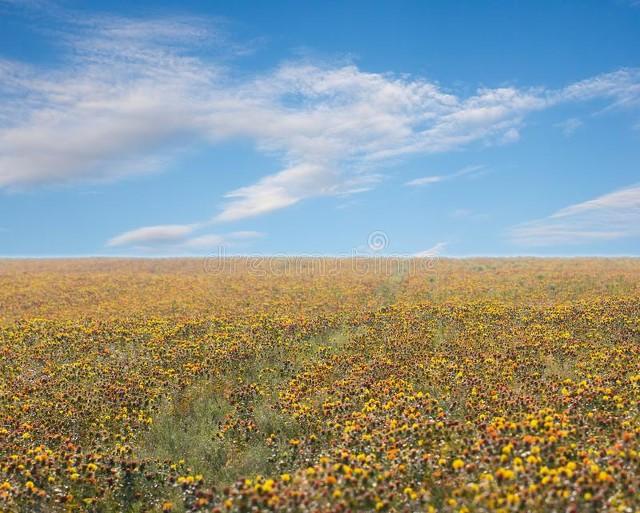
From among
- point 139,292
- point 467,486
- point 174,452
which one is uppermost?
point 139,292

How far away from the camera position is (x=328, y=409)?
9578 mm

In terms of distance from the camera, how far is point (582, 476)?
19.0 ft

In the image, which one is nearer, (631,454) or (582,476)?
(582,476)

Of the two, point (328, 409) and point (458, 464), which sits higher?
point (458, 464)

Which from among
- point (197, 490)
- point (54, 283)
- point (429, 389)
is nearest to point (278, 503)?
point (197, 490)

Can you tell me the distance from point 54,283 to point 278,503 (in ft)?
108

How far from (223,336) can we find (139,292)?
54.5 feet

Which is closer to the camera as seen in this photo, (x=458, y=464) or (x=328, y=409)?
(x=458, y=464)

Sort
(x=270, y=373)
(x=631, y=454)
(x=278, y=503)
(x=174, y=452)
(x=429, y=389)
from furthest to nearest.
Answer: (x=270, y=373), (x=429, y=389), (x=174, y=452), (x=631, y=454), (x=278, y=503)

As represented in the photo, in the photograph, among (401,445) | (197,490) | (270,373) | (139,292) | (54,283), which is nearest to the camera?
(197,490)

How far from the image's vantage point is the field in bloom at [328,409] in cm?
625

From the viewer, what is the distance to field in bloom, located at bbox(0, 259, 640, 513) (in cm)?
625

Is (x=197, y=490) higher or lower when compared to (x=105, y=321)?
lower

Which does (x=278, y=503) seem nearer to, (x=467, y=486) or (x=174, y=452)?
(x=467, y=486)
